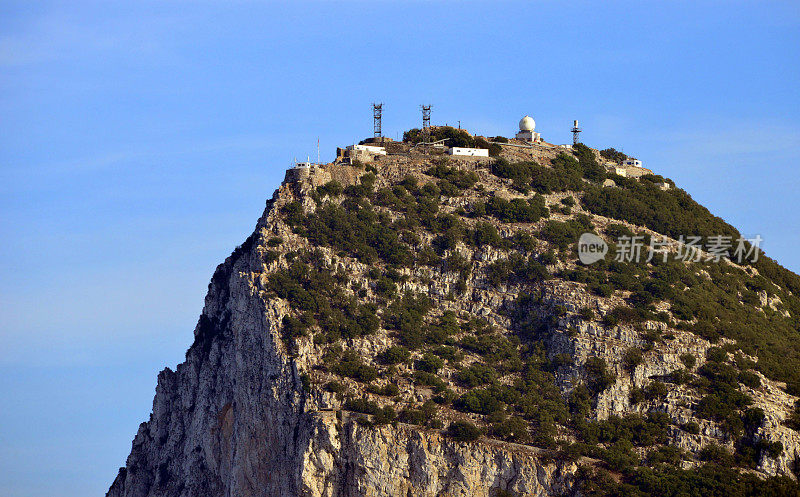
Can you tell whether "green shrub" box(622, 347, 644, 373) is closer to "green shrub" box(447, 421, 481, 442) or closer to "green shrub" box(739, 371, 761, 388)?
"green shrub" box(739, 371, 761, 388)

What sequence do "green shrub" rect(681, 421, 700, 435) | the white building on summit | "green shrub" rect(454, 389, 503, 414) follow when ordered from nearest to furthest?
"green shrub" rect(681, 421, 700, 435)
"green shrub" rect(454, 389, 503, 414)
the white building on summit

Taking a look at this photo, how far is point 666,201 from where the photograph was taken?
137625mm

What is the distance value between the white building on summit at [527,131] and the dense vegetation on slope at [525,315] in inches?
443

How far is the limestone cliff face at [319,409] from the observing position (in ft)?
337

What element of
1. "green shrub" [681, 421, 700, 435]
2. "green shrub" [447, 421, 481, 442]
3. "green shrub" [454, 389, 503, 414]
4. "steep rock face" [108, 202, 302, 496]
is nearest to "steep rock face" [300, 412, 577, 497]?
"green shrub" [447, 421, 481, 442]

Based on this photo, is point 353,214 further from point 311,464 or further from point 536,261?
point 311,464

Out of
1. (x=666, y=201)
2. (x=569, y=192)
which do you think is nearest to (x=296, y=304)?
(x=569, y=192)

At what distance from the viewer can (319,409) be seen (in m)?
106

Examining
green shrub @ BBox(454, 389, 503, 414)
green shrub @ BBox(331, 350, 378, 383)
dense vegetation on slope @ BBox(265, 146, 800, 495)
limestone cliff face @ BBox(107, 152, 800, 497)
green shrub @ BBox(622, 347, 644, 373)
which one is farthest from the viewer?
green shrub @ BBox(622, 347, 644, 373)

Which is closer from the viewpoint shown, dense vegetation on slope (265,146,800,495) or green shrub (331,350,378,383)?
dense vegetation on slope (265,146,800,495)

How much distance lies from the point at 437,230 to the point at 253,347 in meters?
20.8

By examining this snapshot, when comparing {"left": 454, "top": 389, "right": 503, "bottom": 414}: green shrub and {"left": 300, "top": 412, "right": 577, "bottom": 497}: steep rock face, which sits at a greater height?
{"left": 454, "top": 389, "right": 503, "bottom": 414}: green shrub

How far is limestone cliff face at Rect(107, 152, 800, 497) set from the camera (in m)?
103

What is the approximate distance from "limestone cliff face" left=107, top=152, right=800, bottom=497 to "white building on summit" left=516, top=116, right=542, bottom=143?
2010cm
